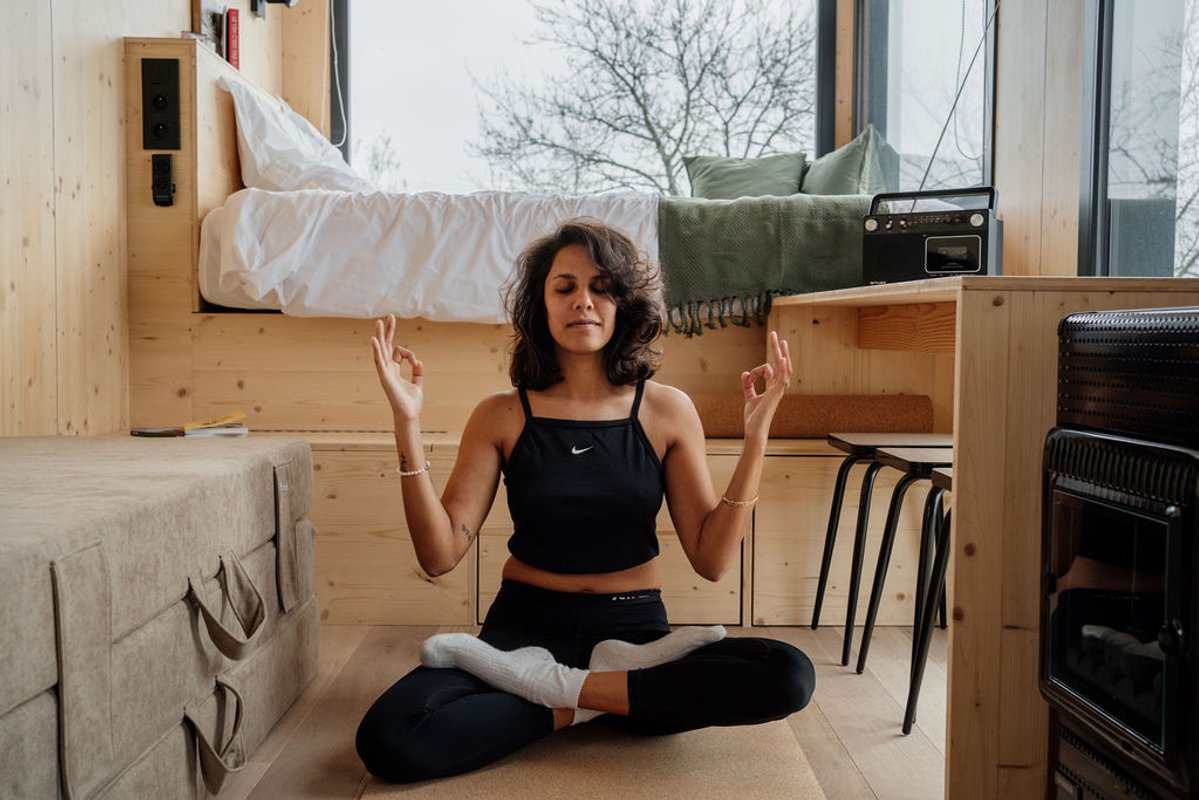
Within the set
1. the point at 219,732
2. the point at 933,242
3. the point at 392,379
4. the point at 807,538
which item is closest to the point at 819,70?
the point at 933,242

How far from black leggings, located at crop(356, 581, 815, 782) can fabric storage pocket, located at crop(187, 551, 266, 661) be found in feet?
0.75

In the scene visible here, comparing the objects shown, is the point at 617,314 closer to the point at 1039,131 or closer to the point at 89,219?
the point at 1039,131

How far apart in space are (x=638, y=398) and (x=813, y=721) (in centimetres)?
70

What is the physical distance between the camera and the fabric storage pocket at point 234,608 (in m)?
1.55

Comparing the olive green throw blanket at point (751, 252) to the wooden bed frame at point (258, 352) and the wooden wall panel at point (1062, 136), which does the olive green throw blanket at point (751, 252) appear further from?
the wooden wall panel at point (1062, 136)

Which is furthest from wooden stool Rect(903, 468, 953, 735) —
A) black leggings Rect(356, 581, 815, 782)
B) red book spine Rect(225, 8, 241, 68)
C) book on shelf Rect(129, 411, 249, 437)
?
red book spine Rect(225, 8, 241, 68)

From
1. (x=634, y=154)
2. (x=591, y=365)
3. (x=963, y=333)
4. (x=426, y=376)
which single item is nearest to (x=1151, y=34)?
(x=963, y=333)

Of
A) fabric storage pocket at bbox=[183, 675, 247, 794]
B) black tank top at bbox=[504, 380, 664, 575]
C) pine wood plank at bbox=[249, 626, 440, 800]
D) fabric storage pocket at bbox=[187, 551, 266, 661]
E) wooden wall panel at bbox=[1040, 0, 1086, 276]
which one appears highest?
wooden wall panel at bbox=[1040, 0, 1086, 276]

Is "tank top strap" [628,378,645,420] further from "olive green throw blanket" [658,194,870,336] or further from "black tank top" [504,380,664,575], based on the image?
"olive green throw blanket" [658,194,870,336]

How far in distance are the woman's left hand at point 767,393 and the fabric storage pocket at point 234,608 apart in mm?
832

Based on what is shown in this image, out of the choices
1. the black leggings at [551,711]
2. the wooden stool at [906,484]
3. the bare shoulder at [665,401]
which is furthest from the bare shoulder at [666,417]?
the wooden stool at [906,484]

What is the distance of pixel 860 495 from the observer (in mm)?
2492

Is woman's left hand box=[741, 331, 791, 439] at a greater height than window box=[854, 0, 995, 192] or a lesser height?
lesser

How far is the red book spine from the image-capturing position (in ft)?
11.0
